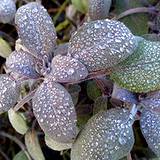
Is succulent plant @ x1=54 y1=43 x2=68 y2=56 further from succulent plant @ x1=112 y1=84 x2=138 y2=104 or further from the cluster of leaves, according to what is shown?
succulent plant @ x1=112 y1=84 x2=138 y2=104

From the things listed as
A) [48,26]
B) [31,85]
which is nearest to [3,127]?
[31,85]

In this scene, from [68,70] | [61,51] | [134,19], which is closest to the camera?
[68,70]

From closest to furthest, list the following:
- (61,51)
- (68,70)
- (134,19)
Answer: (68,70) → (61,51) → (134,19)

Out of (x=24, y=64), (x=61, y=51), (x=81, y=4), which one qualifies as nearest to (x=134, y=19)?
(x=81, y=4)

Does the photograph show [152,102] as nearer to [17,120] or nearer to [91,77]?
[91,77]

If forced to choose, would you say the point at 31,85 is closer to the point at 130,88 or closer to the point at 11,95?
the point at 11,95

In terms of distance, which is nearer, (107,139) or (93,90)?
(107,139)

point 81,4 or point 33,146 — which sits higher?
point 81,4

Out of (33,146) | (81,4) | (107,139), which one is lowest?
(33,146)
